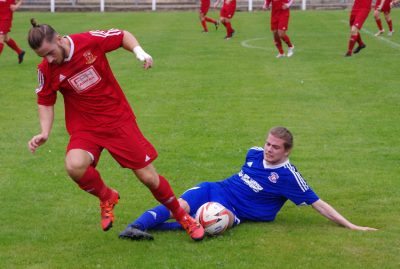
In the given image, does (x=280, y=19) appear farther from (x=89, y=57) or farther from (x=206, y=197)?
(x=89, y=57)

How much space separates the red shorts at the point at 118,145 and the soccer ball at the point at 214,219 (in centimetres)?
75

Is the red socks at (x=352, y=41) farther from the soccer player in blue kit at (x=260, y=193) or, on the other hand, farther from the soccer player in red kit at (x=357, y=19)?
the soccer player in blue kit at (x=260, y=193)

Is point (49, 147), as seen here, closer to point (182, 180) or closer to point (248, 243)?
point (182, 180)

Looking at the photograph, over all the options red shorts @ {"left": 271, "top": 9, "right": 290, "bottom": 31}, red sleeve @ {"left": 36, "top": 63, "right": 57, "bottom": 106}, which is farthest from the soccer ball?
red shorts @ {"left": 271, "top": 9, "right": 290, "bottom": 31}

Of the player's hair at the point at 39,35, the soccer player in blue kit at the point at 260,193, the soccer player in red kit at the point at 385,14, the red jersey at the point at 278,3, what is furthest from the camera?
the soccer player in red kit at the point at 385,14

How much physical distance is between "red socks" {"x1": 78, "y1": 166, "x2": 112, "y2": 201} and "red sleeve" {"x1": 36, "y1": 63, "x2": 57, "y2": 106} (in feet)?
2.32

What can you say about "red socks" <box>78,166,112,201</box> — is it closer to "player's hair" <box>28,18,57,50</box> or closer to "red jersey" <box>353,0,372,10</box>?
"player's hair" <box>28,18,57,50</box>

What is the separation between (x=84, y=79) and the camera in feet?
23.0

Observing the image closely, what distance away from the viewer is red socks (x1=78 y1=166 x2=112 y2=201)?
7070mm

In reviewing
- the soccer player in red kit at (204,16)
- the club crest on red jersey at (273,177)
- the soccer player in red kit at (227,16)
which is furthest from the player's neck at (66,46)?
the soccer player in red kit at (204,16)

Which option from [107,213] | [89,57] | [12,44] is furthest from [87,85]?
[12,44]

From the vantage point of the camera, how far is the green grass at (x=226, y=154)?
22.8 ft

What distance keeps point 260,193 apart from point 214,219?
2.11ft

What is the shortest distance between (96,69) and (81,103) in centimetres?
32
